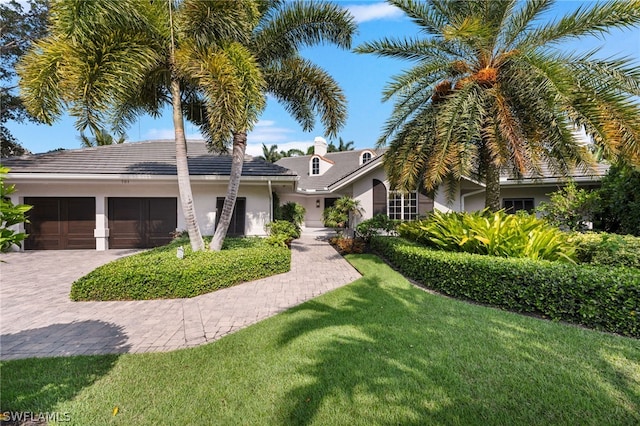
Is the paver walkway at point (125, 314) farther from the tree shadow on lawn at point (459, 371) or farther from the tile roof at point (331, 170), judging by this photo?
the tile roof at point (331, 170)

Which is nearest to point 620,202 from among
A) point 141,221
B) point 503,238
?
point 503,238

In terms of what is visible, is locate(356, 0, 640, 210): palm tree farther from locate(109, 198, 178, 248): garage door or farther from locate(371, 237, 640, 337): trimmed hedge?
locate(109, 198, 178, 248): garage door

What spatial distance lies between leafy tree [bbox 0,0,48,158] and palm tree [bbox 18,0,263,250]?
1455 centimetres

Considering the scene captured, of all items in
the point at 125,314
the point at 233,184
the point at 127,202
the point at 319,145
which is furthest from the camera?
the point at 319,145

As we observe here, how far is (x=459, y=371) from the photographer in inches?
123

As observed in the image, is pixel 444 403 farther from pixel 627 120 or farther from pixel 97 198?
pixel 97 198

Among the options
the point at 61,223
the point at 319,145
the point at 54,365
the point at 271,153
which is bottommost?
the point at 54,365

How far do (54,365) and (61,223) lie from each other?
11.8 meters

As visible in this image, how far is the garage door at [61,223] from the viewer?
11.8 m

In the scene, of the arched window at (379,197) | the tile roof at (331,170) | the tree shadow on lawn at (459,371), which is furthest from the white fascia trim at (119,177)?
the tile roof at (331,170)

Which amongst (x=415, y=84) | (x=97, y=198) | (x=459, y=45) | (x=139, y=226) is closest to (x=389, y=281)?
(x=415, y=84)

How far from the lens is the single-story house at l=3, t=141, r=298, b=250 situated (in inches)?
454

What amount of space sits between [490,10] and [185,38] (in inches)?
313

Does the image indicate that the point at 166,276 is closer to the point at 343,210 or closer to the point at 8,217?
the point at 8,217
